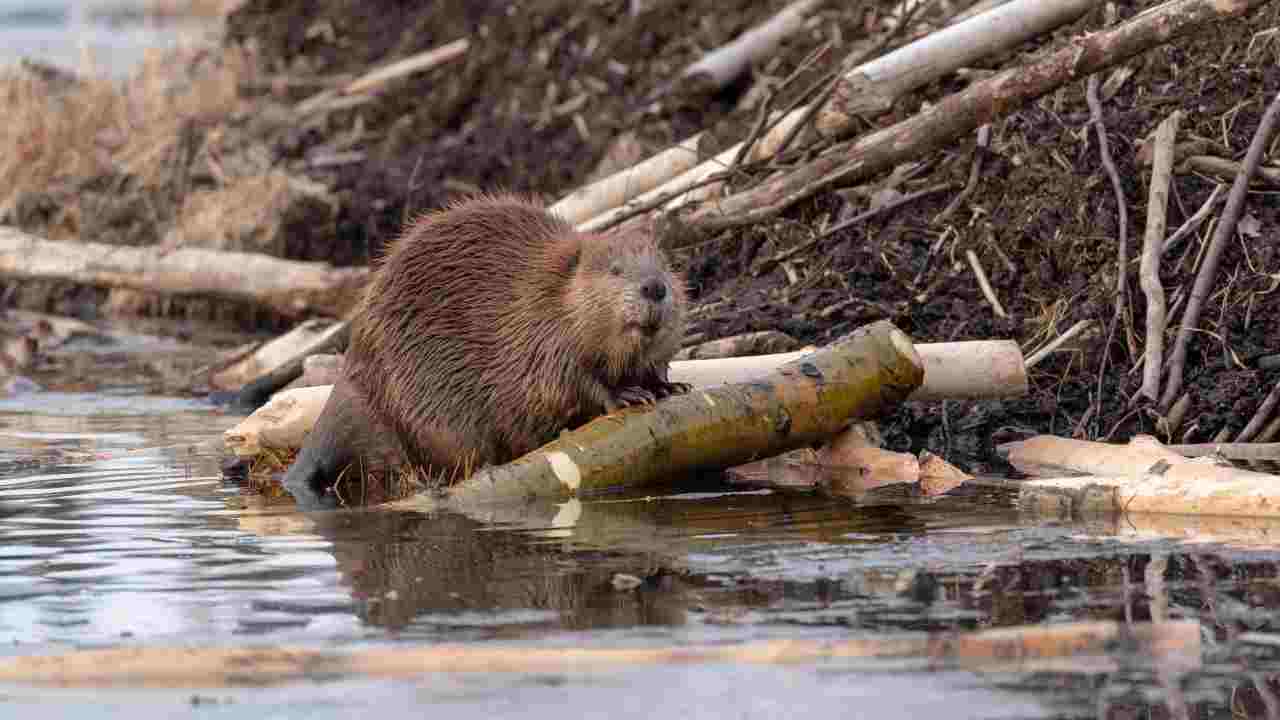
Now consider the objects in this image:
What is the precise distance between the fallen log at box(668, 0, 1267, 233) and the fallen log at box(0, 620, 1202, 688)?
11.7 feet

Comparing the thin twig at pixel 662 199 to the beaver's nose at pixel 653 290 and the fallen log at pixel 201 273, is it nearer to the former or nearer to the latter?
the fallen log at pixel 201 273

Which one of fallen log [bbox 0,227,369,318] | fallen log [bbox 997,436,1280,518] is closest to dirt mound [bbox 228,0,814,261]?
fallen log [bbox 0,227,369,318]

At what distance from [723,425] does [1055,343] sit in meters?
1.38

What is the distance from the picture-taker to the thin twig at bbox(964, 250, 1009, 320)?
24.1 feet

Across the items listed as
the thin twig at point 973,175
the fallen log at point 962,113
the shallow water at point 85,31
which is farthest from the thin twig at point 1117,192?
the shallow water at point 85,31

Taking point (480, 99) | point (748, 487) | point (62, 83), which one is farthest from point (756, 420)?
→ point (62, 83)

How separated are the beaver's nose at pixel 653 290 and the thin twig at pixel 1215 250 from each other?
60.7 inches

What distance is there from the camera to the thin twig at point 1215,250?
662 cm

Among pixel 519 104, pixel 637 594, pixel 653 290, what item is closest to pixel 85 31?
pixel 519 104

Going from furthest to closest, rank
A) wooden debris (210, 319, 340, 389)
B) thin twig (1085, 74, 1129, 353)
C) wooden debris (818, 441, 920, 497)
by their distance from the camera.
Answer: wooden debris (210, 319, 340, 389) → thin twig (1085, 74, 1129, 353) → wooden debris (818, 441, 920, 497)

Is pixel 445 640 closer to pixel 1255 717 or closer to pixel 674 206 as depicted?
pixel 1255 717

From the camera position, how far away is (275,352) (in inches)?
360

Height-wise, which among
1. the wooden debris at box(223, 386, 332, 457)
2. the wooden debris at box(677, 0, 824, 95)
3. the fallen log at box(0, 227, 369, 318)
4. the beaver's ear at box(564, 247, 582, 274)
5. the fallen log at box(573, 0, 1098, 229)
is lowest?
the wooden debris at box(223, 386, 332, 457)

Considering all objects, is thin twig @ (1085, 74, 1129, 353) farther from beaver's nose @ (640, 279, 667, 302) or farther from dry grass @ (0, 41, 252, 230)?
dry grass @ (0, 41, 252, 230)
